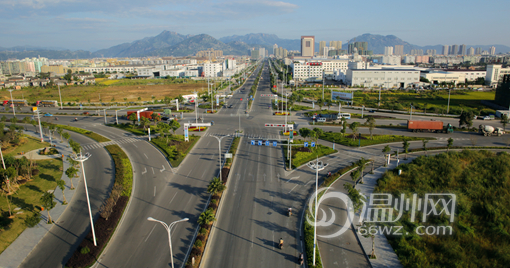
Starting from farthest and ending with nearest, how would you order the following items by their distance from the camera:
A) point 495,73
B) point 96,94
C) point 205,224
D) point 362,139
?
point 495,73, point 96,94, point 362,139, point 205,224

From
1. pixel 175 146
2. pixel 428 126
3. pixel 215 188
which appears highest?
pixel 428 126

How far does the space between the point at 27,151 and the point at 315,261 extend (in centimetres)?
4879

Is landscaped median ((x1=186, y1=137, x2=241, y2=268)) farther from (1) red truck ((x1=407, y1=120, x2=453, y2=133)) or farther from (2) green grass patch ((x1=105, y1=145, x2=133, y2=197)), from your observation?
(1) red truck ((x1=407, y1=120, x2=453, y2=133))

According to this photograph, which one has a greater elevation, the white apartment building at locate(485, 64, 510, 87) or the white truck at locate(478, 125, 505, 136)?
the white apartment building at locate(485, 64, 510, 87)

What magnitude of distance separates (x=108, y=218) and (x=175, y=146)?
21254 mm

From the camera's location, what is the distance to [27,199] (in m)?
31.0

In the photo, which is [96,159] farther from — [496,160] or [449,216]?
[496,160]

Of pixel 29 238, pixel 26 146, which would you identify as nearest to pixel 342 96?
pixel 26 146

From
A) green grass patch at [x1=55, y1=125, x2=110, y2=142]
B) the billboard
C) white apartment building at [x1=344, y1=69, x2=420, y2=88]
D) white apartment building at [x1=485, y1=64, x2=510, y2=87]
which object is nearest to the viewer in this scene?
green grass patch at [x1=55, y1=125, x2=110, y2=142]

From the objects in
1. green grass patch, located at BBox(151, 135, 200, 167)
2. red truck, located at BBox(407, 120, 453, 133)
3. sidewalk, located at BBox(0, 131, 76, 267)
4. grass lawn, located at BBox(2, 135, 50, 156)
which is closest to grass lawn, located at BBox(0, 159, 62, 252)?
sidewalk, located at BBox(0, 131, 76, 267)

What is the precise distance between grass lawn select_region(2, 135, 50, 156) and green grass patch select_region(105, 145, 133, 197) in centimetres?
1235

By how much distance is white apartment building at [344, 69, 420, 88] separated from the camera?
12394cm

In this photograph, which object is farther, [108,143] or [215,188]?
[108,143]

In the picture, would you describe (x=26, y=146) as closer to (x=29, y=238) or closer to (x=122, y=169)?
(x=122, y=169)
